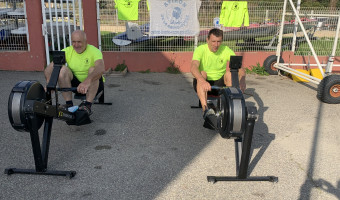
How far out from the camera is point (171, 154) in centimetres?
337

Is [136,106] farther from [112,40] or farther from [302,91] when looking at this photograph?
[302,91]

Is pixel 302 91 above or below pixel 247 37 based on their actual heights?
below

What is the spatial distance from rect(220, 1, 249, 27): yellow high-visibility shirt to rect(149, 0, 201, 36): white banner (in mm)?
644

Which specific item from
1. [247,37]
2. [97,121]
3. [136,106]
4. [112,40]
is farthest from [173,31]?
[97,121]

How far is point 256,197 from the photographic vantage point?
2645mm

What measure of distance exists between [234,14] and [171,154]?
4991 mm

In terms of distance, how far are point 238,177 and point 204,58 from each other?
1.80 meters

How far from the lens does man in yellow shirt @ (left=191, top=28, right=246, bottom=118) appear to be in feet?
12.6

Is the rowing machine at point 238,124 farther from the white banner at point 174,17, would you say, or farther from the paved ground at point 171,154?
the white banner at point 174,17

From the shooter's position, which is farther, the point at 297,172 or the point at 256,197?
the point at 297,172

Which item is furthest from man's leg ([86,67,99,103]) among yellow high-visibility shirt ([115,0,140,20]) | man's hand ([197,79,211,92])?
yellow high-visibility shirt ([115,0,140,20])

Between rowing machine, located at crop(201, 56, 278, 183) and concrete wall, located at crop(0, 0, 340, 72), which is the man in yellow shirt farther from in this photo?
concrete wall, located at crop(0, 0, 340, 72)

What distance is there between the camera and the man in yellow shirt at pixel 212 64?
383cm

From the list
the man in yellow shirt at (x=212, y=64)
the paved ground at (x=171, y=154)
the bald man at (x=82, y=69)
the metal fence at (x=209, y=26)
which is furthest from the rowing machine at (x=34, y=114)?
the metal fence at (x=209, y=26)
